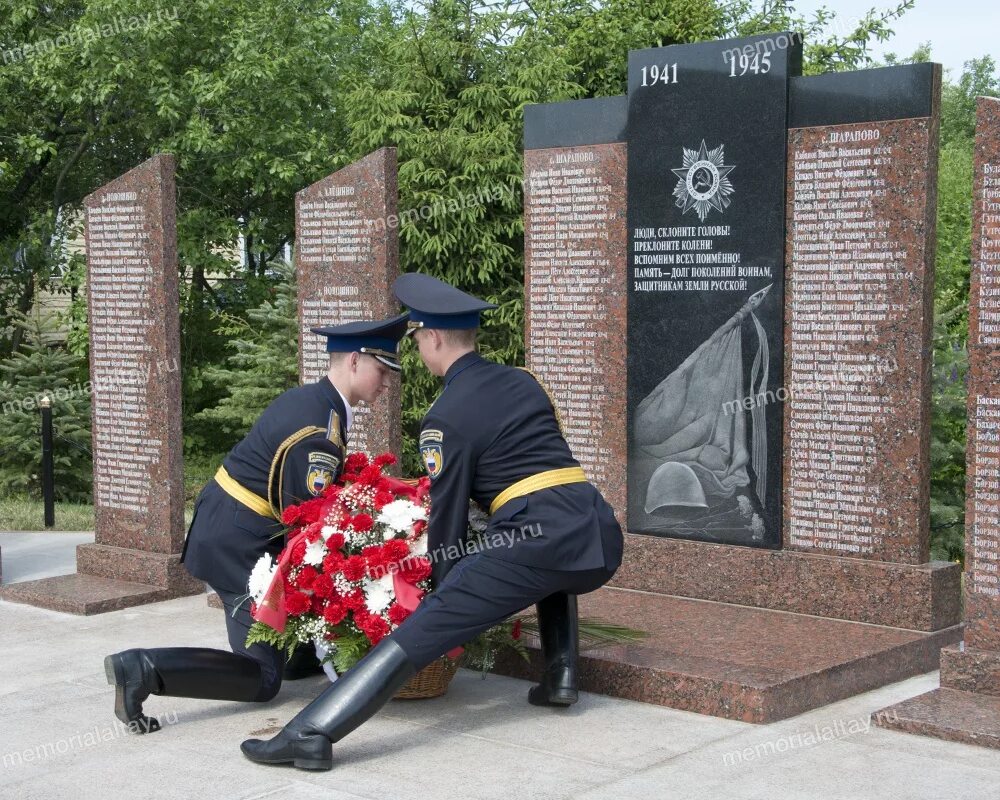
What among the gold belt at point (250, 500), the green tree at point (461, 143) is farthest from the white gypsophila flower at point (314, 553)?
the green tree at point (461, 143)

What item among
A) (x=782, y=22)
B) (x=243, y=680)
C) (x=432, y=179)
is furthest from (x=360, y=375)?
(x=782, y=22)

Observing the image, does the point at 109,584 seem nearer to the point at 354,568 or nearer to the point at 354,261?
the point at 354,261

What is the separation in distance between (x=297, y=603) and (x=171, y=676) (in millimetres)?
516

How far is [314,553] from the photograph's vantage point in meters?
4.91

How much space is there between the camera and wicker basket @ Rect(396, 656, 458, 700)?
523cm

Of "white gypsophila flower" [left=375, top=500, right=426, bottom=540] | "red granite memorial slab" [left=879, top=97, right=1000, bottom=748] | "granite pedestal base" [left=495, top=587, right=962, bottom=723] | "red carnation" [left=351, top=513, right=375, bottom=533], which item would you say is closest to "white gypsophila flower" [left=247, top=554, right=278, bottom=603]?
"red carnation" [left=351, top=513, right=375, bottom=533]

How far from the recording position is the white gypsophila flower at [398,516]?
4.96 metres

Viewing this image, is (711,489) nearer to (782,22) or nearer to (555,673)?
(555,673)

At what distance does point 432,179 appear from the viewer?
14.2 metres

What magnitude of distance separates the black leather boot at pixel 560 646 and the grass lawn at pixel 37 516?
5.70 meters

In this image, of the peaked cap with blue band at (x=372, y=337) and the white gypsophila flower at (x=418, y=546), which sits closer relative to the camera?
the white gypsophila flower at (x=418, y=546)

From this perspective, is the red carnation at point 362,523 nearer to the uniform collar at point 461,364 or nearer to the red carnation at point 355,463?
the red carnation at point 355,463

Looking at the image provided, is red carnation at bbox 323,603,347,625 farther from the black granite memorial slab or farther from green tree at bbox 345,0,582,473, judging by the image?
green tree at bbox 345,0,582,473

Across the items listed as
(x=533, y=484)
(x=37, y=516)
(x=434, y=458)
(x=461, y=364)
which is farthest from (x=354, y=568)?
(x=37, y=516)
